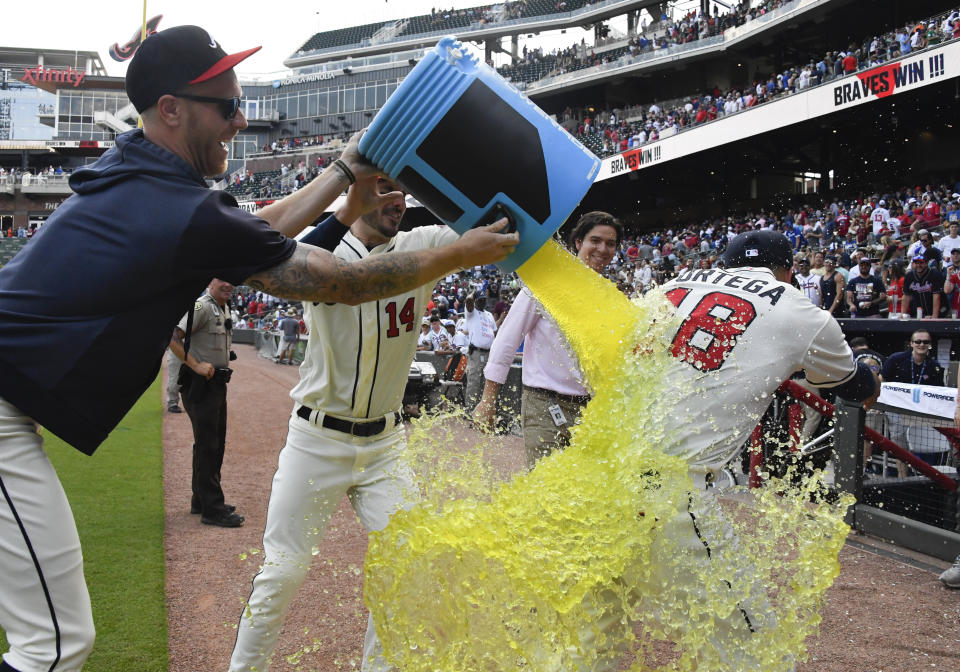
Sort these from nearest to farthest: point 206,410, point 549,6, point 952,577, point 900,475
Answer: point 952,577 < point 206,410 < point 900,475 < point 549,6

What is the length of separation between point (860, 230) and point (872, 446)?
12394 millimetres

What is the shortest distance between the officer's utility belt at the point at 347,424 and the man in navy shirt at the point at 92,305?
1.25 m

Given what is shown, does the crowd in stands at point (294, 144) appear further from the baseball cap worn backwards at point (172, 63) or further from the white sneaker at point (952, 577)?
the baseball cap worn backwards at point (172, 63)

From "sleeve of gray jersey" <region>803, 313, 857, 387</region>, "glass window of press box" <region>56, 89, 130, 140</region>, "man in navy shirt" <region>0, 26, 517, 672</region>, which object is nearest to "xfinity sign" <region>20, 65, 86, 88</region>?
"glass window of press box" <region>56, 89, 130, 140</region>

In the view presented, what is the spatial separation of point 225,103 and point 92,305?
0.71 meters

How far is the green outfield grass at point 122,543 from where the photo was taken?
4.09m

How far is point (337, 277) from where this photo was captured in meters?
2.21

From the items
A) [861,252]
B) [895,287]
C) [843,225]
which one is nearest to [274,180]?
[843,225]

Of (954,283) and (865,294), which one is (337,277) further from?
(954,283)

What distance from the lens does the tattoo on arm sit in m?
2.14

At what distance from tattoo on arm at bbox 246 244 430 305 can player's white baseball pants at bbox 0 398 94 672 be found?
29.0 inches

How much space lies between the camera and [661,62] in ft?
118

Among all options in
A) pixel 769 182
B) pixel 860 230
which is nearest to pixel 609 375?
pixel 860 230

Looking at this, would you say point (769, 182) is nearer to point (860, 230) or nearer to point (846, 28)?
point (846, 28)
